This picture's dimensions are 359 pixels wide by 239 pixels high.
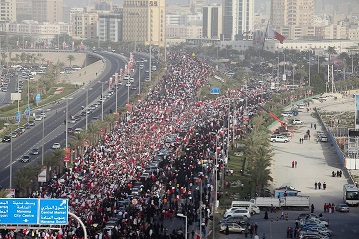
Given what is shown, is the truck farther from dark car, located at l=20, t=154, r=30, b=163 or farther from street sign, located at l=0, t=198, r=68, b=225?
dark car, located at l=20, t=154, r=30, b=163

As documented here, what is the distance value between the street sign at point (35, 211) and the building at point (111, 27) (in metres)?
141

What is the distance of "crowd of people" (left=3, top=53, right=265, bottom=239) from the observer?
32.3 meters

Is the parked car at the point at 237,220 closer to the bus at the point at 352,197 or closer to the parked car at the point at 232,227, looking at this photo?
the parked car at the point at 232,227

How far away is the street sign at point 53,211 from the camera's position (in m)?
23.6

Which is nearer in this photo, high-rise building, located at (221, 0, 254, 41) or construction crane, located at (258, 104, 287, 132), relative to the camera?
construction crane, located at (258, 104, 287, 132)

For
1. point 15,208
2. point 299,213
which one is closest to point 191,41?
point 299,213

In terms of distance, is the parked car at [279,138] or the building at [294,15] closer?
the parked car at [279,138]

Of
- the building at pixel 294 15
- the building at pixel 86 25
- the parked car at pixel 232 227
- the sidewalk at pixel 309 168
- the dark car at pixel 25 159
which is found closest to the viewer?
the parked car at pixel 232 227

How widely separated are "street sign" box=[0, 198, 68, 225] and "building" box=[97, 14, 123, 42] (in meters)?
141

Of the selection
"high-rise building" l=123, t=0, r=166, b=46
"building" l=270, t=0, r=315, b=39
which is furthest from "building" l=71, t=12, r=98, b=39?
"building" l=270, t=0, r=315, b=39

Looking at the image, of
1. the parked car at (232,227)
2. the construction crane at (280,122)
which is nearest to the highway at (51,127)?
the construction crane at (280,122)

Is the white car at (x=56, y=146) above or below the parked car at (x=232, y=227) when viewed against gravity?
below

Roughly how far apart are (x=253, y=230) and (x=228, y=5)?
15626cm

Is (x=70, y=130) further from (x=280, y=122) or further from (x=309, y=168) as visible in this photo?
(x=309, y=168)
